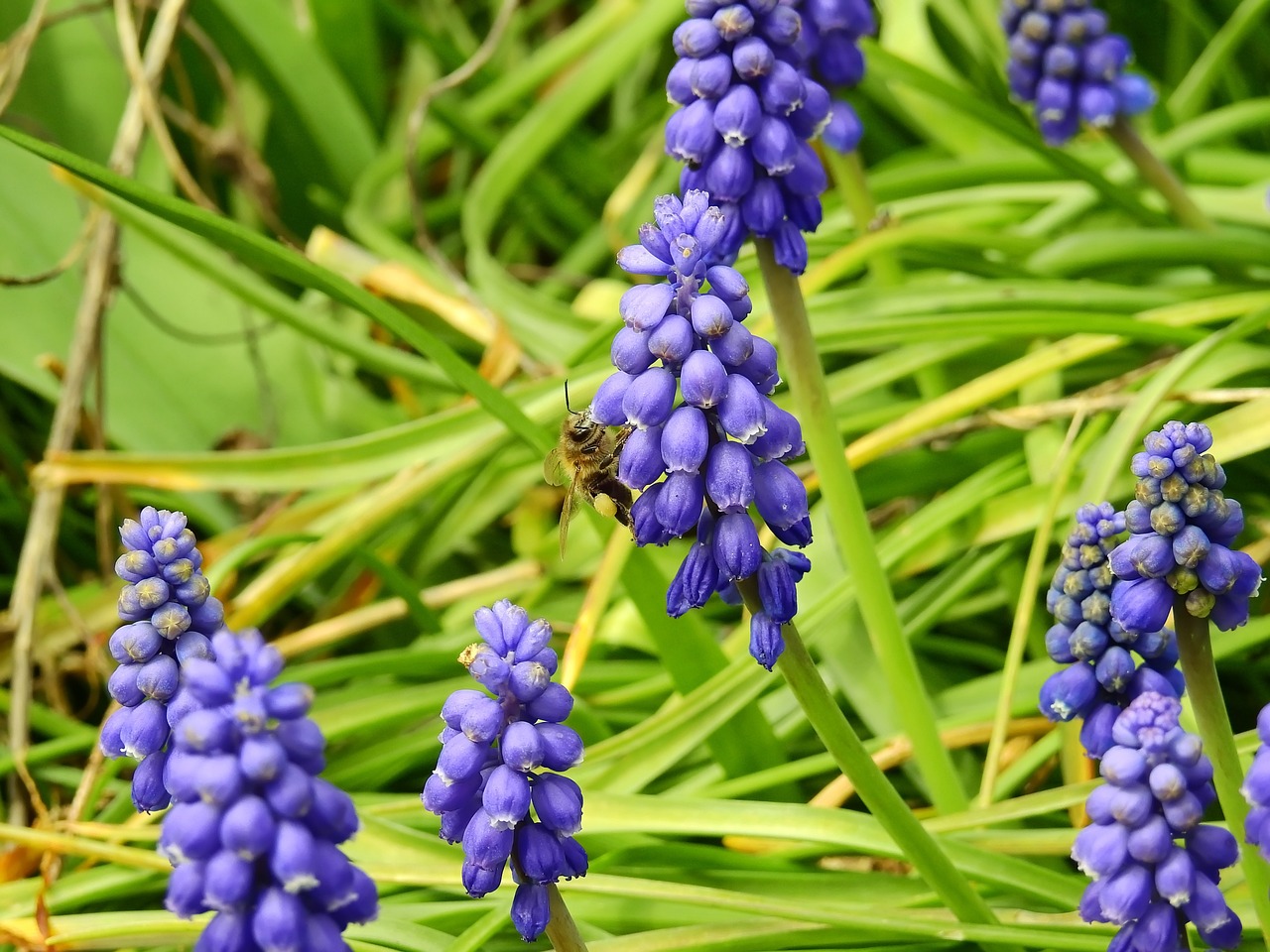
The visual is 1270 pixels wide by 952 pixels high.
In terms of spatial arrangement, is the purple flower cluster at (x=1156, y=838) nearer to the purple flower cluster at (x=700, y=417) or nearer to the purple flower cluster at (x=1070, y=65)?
the purple flower cluster at (x=700, y=417)

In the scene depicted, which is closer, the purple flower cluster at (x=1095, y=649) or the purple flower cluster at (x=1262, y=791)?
the purple flower cluster at (x=1262, y=791)

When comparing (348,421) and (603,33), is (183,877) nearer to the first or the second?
(348,421)

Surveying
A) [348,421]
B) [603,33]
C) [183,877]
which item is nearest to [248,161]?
[348,421]

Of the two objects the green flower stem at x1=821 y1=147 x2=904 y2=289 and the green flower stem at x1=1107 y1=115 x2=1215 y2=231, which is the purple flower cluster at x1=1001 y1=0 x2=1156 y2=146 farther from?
the green flower stem at x1=821 y1=147 x2=904 y2=289

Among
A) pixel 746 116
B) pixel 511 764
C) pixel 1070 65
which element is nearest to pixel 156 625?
pixel 511 764

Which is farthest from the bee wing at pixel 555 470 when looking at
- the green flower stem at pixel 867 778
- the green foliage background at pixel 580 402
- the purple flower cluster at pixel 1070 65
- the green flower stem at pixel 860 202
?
the purple flower cluster at pixel 1070 65
